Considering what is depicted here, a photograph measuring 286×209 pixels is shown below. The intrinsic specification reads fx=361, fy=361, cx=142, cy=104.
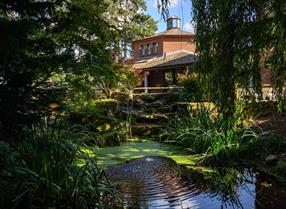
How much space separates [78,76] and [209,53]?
9.91 feet

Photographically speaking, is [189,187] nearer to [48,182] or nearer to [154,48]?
[48,182]

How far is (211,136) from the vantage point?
27.2 ft

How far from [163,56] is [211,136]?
22574mm

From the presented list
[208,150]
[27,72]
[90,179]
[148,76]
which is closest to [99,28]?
[27,72]

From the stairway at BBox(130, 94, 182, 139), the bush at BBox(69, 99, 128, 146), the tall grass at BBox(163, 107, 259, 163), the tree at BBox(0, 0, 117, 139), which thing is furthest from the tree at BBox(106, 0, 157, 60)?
the tree at BBox(0, 0, 117, 139)

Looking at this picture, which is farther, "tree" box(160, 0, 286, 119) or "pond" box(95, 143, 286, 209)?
"pond" box(95, 143, 286, 209)

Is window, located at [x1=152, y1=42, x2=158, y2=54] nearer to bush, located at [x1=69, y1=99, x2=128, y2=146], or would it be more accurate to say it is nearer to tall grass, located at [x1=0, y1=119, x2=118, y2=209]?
bush, located at [x1=69, y1=99, x2=128, y2=146]

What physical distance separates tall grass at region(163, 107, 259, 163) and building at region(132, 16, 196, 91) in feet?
48.3

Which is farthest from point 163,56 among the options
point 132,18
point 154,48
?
point 132,18

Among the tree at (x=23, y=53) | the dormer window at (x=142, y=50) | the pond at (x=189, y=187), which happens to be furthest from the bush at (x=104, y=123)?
the dormer window at (x=142, y=50)

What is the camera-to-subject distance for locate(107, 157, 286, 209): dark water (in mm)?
5102

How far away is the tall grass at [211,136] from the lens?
25.4ft

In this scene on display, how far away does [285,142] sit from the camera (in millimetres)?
7691

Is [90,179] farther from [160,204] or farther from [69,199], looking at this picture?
[160,204]
